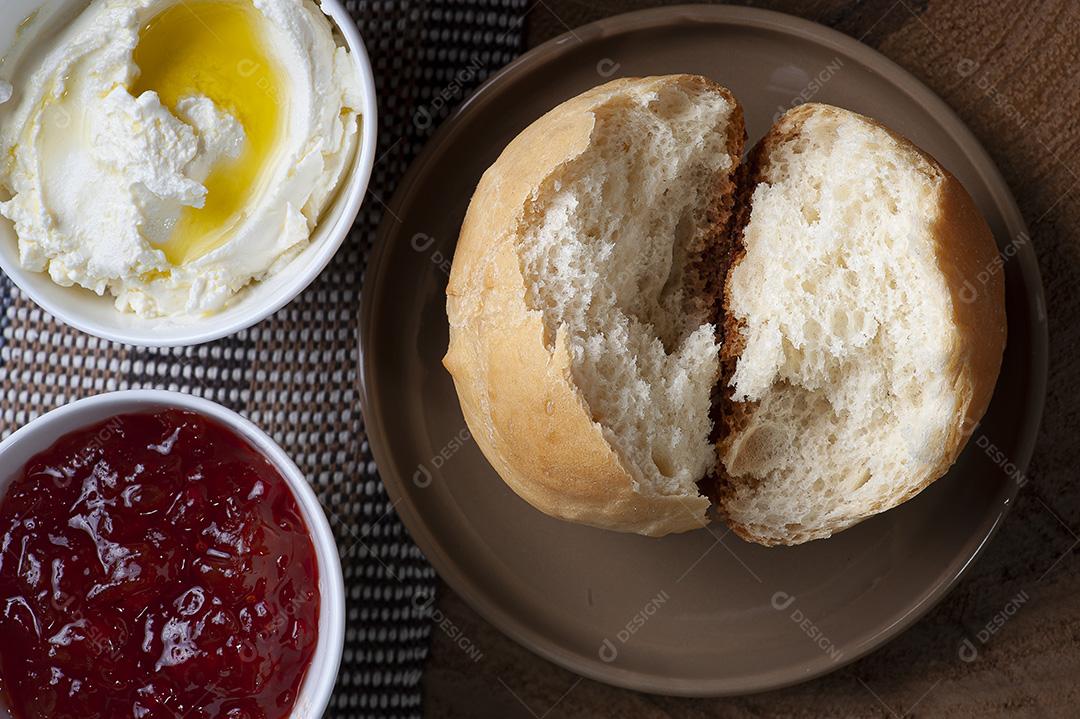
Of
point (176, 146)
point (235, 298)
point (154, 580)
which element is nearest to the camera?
point (154, 580)

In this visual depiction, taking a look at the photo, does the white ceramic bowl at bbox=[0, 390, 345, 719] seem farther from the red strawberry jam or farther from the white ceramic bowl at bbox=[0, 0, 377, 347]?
the white ceramic bowl at bbox=[0, 0, 377, 347]

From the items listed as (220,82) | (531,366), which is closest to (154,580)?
(531,366)

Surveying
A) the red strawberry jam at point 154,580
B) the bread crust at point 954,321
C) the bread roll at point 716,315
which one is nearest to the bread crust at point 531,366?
the bread roll at point 716,315

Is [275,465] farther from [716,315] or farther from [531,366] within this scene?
[716,315]

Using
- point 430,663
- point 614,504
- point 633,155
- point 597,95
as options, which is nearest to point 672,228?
point 633,155

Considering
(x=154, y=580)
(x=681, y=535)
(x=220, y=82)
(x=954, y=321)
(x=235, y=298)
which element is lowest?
(x=681, y=535)

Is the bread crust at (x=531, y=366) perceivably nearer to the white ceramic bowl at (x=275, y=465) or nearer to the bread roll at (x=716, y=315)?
the bread roll at (x=716, y=315)

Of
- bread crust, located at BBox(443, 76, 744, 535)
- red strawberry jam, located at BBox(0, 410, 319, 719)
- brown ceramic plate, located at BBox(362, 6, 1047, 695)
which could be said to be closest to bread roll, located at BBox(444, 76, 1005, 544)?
bread crust, located at BBox(443, 76, 744, 535)
